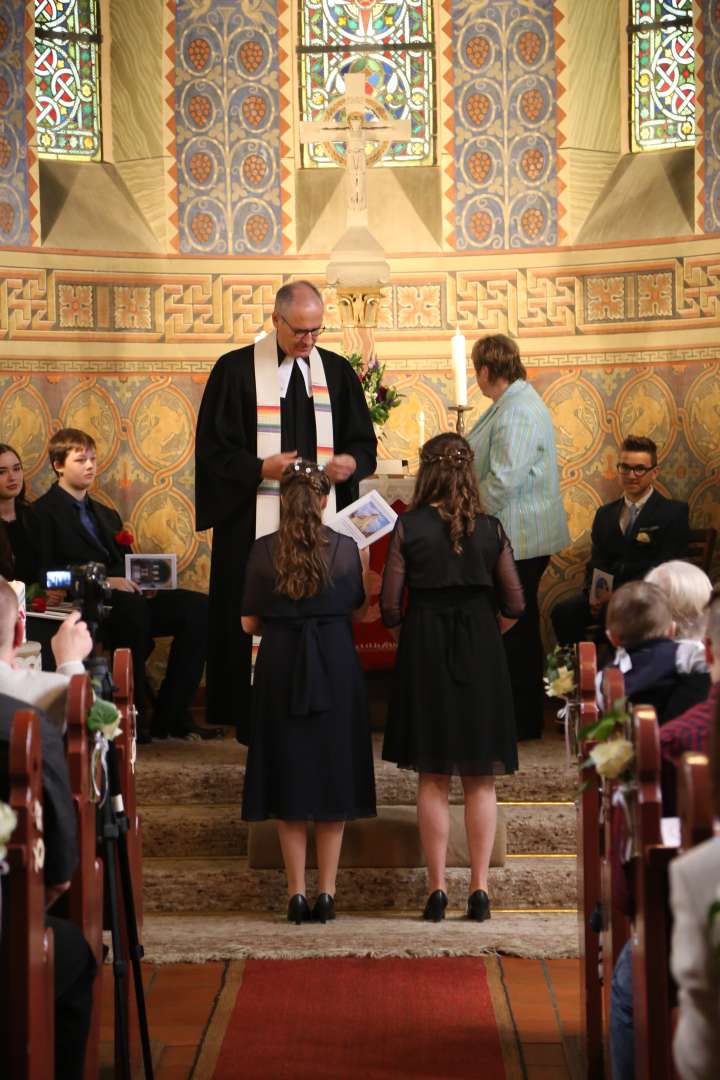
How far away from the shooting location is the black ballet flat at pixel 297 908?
5.82m

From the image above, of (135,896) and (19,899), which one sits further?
(135,896)

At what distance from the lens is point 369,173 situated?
9.67 m

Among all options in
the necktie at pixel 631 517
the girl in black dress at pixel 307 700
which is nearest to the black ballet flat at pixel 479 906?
the girl in black dress at pixel 307 700

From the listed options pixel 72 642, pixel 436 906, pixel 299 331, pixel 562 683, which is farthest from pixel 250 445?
pixel 72 642

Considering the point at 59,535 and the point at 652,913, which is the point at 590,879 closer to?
the point at 652,913

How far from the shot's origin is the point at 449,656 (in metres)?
A: 5.77

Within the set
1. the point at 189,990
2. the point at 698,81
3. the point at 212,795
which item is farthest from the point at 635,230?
the point at 189,990

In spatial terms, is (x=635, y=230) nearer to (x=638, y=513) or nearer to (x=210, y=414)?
(x=638, y=513)

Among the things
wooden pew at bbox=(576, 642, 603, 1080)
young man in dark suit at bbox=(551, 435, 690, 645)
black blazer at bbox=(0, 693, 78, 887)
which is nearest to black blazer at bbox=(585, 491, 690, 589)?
young man in dark suit at bbox=(551, 435, 690, 645)

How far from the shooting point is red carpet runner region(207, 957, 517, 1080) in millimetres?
4488

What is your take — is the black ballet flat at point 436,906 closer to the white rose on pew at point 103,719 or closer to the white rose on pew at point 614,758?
the white rose on pew at point 103,719

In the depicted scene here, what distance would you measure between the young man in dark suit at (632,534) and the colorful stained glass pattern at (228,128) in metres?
2.74

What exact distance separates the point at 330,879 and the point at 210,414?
206 centimetres

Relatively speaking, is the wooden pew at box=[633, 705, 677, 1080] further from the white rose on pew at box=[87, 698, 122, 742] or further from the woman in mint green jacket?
the woman in mint green jacket
